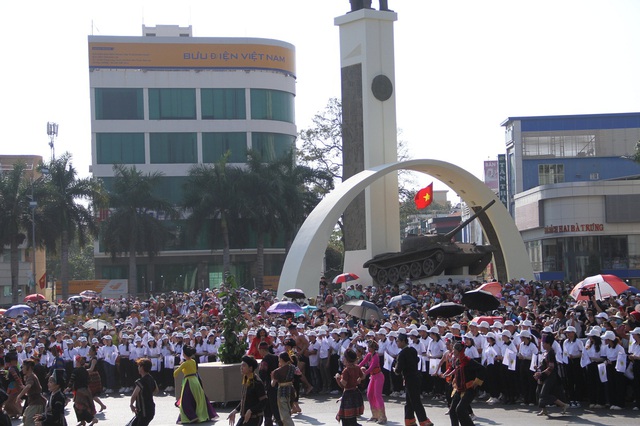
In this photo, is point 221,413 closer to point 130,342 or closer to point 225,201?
point 130,342

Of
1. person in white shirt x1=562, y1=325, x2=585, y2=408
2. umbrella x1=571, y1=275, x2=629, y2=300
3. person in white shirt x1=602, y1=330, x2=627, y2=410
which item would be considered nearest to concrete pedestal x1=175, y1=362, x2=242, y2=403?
person in white shirt x1=562, y1=325, x2=585, y2=408

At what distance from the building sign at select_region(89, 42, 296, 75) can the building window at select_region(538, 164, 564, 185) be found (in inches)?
794

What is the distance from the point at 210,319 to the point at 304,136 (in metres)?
35.5

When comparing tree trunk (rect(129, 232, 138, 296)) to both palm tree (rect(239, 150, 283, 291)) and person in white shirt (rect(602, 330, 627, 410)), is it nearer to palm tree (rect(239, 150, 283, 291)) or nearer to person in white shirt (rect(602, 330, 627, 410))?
palm tree (rect(239, 150, 283, 291))

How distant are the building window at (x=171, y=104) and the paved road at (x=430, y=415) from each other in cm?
4733

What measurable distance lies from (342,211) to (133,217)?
22096mm

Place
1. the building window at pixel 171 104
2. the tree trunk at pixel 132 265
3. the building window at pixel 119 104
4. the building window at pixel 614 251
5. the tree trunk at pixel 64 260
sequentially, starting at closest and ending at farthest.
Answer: the tree trunk at pixel 64 260 → the tree trunk at pixel 132 265 → the building window at pixel 614 251 → the building window at pixel 119 104 → the building window at pixel 171 104

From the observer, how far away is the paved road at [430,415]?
15.9 metres

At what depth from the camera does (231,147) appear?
67.3 metres

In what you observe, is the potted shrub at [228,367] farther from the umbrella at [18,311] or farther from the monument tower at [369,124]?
the monument tower at [369,124]

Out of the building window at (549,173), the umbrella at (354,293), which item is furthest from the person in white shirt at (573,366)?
the building window at (549,173)

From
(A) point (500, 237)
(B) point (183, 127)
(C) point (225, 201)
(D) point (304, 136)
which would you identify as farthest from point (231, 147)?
(A) point (500, 237)

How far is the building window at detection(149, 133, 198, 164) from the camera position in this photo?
6644 centimetres

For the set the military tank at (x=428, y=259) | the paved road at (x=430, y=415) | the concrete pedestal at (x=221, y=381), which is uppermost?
the military tank at (x=428, y=259)
